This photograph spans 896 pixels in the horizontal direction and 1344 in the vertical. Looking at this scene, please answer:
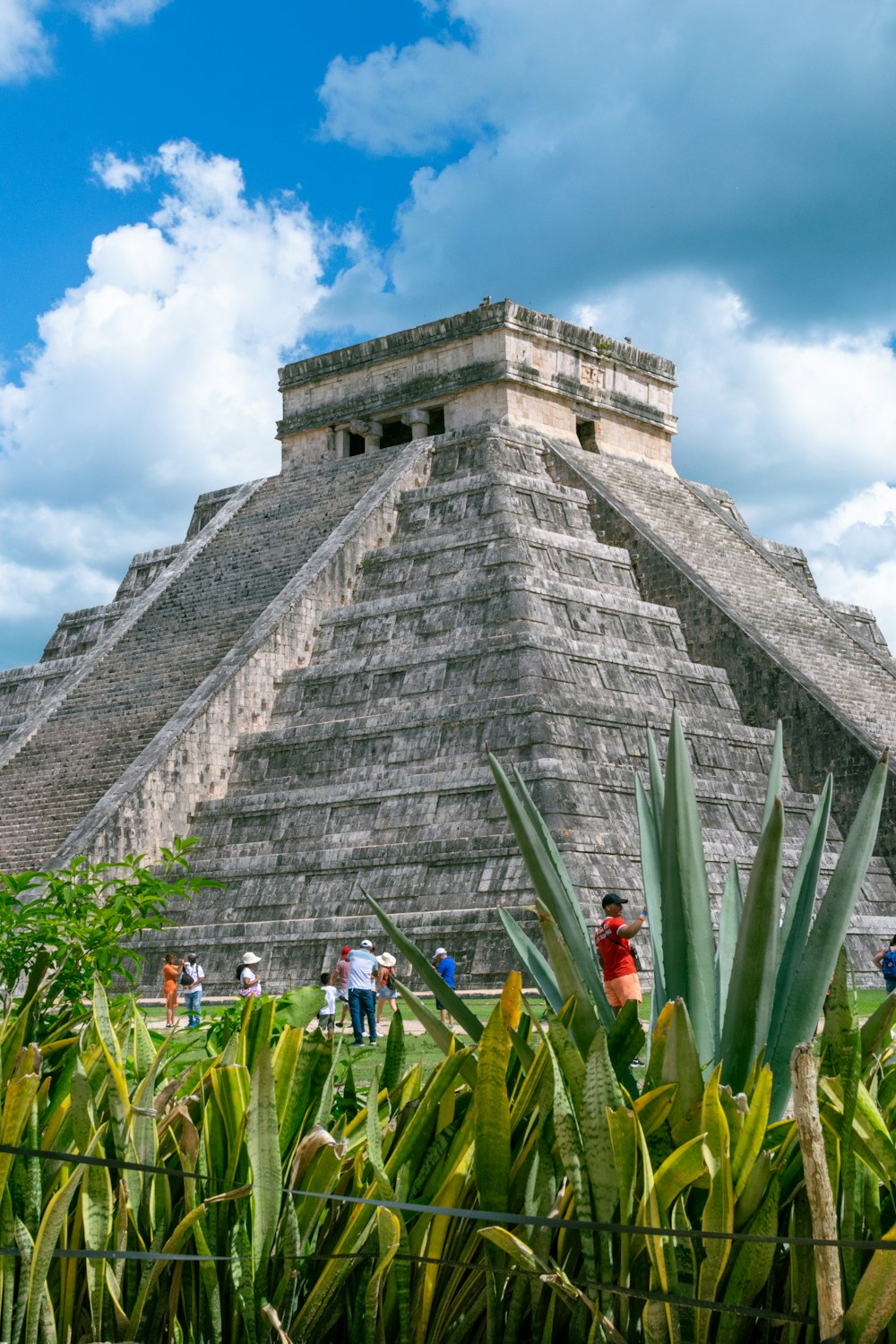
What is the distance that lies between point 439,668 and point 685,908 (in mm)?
13473

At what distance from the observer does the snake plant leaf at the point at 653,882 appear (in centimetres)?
354

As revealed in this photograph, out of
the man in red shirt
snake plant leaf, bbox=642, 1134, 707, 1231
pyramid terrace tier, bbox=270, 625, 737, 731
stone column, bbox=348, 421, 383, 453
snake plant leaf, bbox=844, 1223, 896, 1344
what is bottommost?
snake plant leaf, bbox=844, 1223, 896, 1344

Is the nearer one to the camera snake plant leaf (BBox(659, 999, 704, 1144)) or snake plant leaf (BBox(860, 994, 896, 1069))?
snake plant leaf (BBox(659, 999, 704, 1144))

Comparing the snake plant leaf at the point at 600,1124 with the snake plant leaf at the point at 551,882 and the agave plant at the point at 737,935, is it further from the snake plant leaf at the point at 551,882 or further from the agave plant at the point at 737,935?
the snake plant leaf at the point at 551,882

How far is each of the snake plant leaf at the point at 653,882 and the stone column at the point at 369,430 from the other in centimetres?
1986

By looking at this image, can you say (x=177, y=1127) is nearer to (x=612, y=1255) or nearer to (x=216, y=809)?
(x=612, y=1255)

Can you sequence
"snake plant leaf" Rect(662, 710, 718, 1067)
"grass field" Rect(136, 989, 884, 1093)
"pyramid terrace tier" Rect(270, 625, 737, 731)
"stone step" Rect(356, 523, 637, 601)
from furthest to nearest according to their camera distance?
1. "stone step" Rect(356, 523, 637, 601)
2. "pyramid terrace tier" Rect(270, 625, 737, 731)
3. "grass field" Rect(136, 989, 884, 1093)
4. "snake plant leaf" Rect(662, 710, 718, 1067)

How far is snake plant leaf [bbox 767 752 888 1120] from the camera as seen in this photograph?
3156 millimetres

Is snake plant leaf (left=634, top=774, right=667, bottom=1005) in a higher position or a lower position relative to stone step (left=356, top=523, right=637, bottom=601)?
Answer: lower

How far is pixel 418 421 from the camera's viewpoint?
22.5 metres

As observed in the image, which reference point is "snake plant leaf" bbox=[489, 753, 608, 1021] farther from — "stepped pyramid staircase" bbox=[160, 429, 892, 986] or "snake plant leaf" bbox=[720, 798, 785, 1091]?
"stepped pyramid staircase" bbox=[160, 429, 892, 986]

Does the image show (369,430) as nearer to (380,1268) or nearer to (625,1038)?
(625,1038)

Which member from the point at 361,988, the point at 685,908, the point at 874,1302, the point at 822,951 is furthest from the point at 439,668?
the point at 874,1302

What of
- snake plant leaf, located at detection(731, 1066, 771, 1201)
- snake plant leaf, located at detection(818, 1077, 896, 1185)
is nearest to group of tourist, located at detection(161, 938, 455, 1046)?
snake plant leaf, located at detection(731, 1066, 771, 1201)
